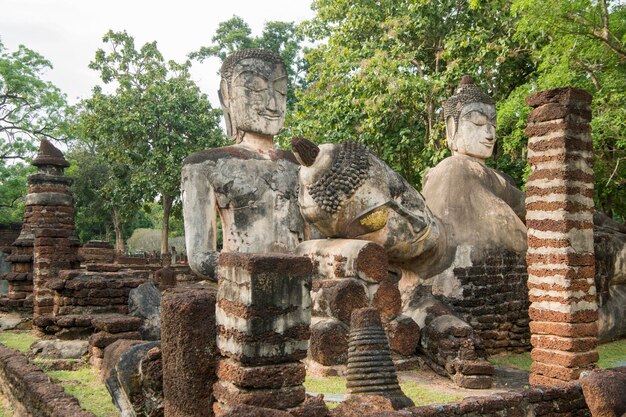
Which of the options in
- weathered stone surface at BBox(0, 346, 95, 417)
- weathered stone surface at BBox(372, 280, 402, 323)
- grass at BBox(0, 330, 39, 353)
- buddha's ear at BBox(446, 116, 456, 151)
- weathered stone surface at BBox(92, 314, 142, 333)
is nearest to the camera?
weathered stone surface at BBox(0, 346, 95, 417)

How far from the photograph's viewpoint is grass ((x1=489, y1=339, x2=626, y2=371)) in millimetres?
7141

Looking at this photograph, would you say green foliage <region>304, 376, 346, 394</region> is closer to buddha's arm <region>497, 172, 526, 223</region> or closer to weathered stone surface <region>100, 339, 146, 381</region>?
weathered stone surface <region>100, 339, 146, 381</region>

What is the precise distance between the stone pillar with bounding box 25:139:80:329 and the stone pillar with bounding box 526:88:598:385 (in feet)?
26.2

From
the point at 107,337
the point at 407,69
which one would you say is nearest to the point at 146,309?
the point at 107,337

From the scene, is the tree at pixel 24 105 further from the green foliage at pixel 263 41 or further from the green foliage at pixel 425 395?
the green foliage at pixel 425 395

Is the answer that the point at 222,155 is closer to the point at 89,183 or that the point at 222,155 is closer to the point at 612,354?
the point at 612,354

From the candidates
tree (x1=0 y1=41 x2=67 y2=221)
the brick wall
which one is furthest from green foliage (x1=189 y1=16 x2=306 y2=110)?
the brick wall

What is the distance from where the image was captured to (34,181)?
10883 millimetres

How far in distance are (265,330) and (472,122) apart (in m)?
5.93

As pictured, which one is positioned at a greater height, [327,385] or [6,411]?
[327,385]

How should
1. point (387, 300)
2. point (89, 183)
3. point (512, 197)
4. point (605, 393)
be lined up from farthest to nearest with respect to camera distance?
point (89, 183) < point (512, 197) < point (387, 300) < point (605, 393)

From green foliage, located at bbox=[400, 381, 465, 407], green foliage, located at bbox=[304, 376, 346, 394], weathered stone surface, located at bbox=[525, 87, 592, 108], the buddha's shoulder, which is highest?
weathered stone surface, located at bbox=[525, 87, 592, 108]

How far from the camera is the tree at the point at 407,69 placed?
13227 millimetres

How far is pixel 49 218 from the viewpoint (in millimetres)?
10781
